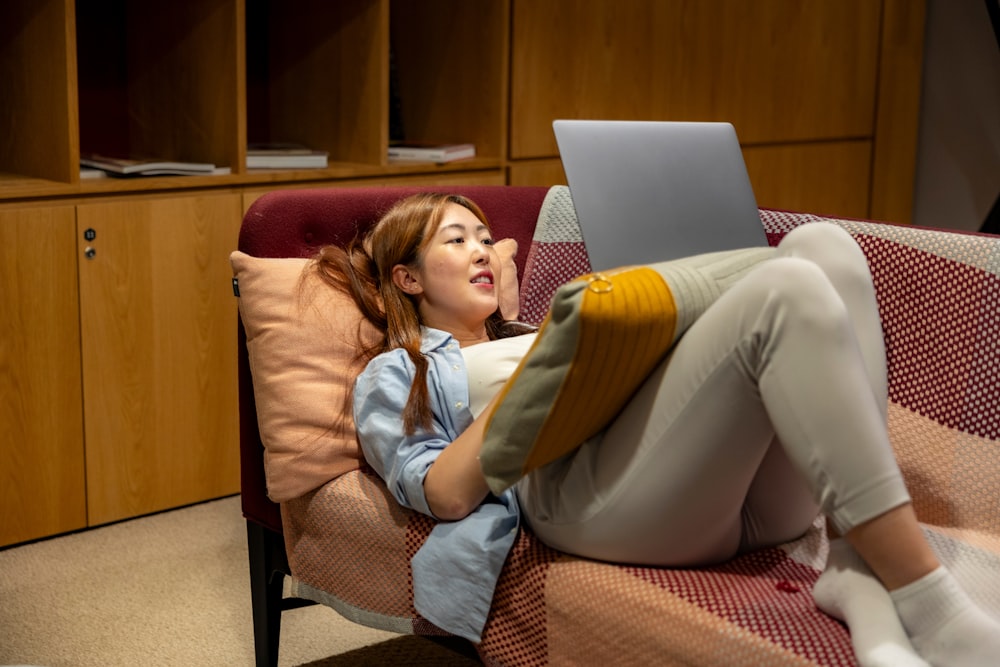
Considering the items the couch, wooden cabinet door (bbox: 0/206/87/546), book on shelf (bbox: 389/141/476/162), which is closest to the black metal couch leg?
the couch

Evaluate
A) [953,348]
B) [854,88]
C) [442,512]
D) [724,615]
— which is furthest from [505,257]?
[854,88]

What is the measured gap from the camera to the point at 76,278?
2.48 m

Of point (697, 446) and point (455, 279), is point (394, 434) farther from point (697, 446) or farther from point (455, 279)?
point (697, 446)

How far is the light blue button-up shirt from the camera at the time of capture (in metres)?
1.52

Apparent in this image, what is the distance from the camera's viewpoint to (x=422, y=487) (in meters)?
1.55

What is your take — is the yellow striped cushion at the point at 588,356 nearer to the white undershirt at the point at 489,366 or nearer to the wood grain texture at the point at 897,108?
the white undershirt at the point at 489,366

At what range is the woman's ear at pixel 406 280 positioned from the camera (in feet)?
6.00

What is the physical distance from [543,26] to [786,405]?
2027 mm

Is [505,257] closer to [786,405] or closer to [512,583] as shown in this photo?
[512,583]

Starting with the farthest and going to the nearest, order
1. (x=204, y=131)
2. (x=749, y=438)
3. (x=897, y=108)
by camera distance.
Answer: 1. (x=897, y=108)
2. (x=204, y=131)
3. (x=749, y=438)

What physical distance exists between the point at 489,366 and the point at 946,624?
708mm

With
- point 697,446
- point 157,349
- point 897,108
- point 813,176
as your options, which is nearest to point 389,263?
point 697,446

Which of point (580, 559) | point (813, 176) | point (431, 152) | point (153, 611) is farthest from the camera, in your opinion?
point (813, 176)

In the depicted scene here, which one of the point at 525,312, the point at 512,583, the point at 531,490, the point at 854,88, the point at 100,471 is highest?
the point at 854,88
